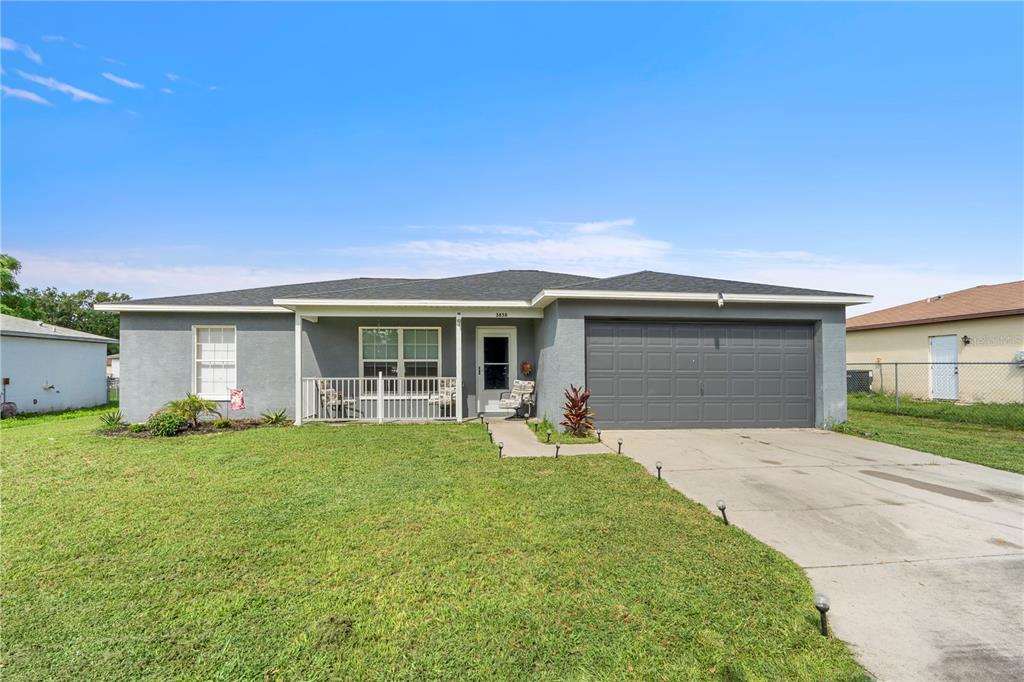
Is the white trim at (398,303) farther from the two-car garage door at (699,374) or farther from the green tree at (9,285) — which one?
the green tree at (9,285)

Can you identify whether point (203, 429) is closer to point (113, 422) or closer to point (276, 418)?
point (276, 418)

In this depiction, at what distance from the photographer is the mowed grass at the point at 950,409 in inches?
394

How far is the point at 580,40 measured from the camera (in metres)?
9.94

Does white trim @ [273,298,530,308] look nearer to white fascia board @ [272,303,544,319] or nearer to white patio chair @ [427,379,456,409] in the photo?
white fascia board @ [272,303,544,319]

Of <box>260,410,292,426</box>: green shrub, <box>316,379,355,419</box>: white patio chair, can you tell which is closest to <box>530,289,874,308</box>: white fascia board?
<box>316,379,355,419</box>: white patio chair

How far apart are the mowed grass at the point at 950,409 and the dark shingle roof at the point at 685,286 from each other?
5.00m

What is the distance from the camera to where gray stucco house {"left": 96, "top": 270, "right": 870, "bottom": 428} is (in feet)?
30.2

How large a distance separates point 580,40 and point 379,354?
Answer: 8.93 meters

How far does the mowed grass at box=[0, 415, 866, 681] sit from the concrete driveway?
0.34 meters

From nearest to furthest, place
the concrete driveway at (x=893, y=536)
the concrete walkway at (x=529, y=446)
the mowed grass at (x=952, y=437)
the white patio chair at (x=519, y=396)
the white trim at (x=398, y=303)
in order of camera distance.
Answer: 1. the concrete driveway at (x=893, y=536)
2. the mowed grass at (x=952, y=437)
3. the concrete walkway at (x=529, y=446)
4. the white trim at (x=398, y=303)
5. the white patio chair at (x=519, y=396)

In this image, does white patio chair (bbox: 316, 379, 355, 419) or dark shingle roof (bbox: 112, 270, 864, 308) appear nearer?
dark shingle roof (bbox: 112, 270, 864, 308)

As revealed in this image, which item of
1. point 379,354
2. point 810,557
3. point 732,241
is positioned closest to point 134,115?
point 379,354

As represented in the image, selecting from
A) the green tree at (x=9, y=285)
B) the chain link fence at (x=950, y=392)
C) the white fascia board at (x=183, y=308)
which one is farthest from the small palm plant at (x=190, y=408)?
the green tree at (x=9, y=285)

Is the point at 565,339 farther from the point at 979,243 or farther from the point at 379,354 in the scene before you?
the point at 979,243
